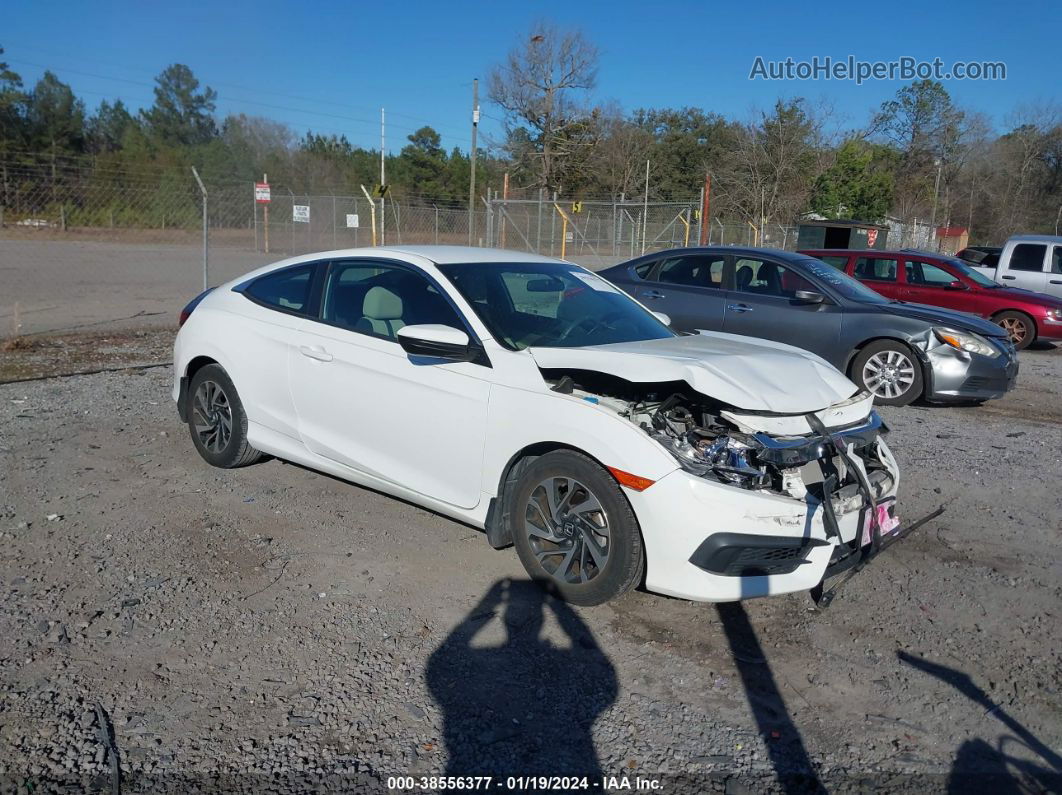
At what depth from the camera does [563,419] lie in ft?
12.8

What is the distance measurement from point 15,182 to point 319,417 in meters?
17.7

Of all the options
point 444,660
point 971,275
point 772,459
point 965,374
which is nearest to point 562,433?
point 772,459

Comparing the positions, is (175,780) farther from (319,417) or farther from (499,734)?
(319,417)

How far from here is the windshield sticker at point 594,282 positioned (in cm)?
543

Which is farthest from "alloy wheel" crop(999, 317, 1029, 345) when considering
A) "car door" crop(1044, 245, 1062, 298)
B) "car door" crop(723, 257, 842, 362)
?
"car door" crop(723, 257, 842, 362)

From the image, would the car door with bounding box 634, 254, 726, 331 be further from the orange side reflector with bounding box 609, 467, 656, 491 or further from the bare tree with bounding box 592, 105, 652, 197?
the bare tree with bounding box 592, 105, 652, 197

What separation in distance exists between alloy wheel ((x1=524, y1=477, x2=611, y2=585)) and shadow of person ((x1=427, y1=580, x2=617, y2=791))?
0.20m

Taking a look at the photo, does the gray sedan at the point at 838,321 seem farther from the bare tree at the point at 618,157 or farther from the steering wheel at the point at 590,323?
the bare tree at the point at 618,157

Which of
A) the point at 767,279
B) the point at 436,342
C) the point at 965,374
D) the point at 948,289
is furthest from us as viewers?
the point at 948,289

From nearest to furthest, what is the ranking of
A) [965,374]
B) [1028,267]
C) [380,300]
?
[380,300]
[965,374]
[1028,267]

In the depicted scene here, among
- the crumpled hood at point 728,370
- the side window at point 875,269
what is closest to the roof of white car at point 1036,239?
the side window at point 875,269

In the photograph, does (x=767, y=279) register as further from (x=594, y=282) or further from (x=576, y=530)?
(x=576, y=530)

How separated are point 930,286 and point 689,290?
5.07m

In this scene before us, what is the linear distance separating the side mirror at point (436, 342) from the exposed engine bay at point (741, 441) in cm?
43
